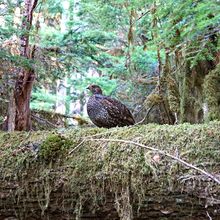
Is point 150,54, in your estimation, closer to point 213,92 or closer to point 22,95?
point 213,92

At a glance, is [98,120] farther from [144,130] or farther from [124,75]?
[124,75]

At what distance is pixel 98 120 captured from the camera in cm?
408

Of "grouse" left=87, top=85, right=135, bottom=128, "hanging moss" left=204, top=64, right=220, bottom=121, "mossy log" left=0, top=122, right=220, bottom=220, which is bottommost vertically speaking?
"mossy log" left=0, top=122, right=220, bottom=220

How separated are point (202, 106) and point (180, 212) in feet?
8.06

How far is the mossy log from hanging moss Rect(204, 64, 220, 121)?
66.0 inches

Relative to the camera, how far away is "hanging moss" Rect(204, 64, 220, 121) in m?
4.51

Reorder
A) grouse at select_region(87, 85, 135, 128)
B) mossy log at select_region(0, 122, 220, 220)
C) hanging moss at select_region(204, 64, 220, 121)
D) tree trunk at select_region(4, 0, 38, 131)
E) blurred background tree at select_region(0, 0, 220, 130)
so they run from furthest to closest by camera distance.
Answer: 1. tree trunk at select_region(4, 0, 38, 131)
2. hanging moss at select_region(204, 64, 220, 121)
3. grouse at select_region(87, 85, 135, 128)
4. blurred background tree at select_region(0, 0, 220, 130)
5. mossy log at select_region(0, 122, 220, 220)

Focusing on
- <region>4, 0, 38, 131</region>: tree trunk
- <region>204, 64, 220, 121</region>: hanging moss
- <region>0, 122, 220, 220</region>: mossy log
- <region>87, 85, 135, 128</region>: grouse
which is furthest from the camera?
<region>4, 0, 38, 131</region>: tree trunk

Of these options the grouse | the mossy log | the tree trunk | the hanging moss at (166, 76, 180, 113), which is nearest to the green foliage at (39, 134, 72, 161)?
the mossy log

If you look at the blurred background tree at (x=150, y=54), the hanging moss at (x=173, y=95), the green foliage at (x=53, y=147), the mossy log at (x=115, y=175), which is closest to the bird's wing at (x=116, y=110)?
the blurred background tree at (x=150, y=54)

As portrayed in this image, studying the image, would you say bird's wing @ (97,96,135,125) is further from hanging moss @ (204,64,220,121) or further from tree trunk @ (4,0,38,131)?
tree trunk @ (4,0,38,131)

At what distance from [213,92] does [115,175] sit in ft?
7.61

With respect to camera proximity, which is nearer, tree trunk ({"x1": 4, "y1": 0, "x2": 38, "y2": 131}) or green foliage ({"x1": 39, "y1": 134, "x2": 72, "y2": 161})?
green foliage ({"x1": 39, "y1": 134, "x2": 72, "y2": 161})

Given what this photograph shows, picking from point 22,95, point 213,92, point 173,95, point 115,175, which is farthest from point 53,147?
point 173,95
